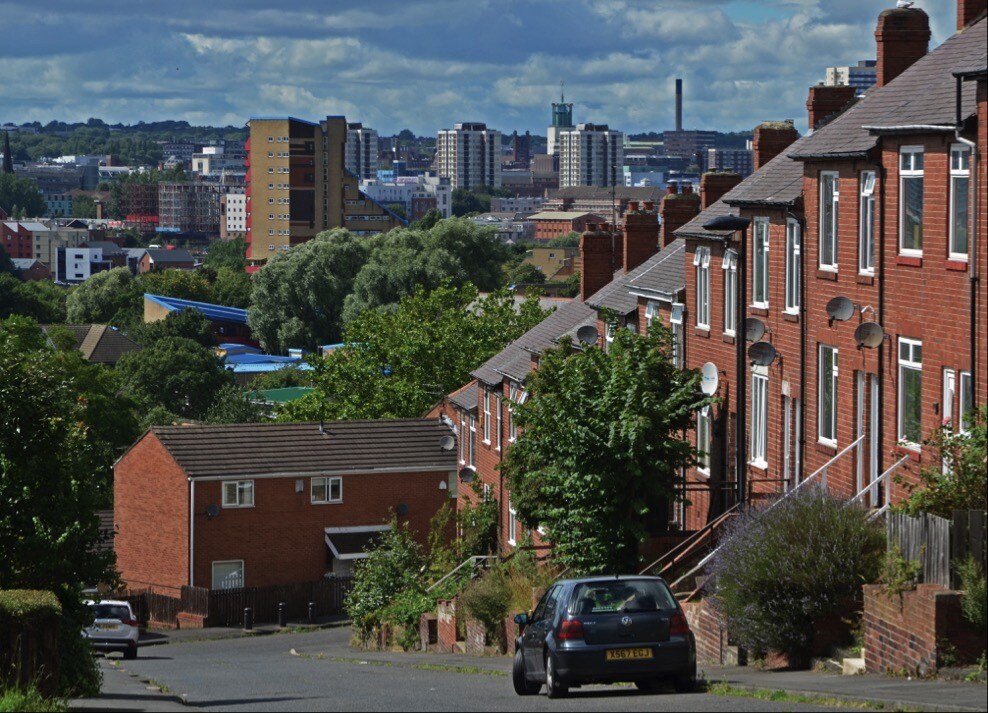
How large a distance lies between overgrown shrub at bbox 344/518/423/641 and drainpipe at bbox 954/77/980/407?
2285 cm

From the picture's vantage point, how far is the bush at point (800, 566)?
2130cm

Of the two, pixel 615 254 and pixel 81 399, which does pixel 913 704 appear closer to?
pixel 615 254

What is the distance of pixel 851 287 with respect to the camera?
2658 cm

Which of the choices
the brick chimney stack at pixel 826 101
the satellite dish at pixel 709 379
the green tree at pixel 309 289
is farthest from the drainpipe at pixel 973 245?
the green tree at pixel 309 289

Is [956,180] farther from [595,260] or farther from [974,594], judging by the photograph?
[595,260]

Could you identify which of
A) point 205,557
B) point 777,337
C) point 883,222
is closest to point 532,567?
point 777,337

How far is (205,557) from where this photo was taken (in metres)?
53.9

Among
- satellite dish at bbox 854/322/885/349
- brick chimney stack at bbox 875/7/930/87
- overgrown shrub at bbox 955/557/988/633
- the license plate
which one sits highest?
brick chimney stack at bbox 875/7/930/87

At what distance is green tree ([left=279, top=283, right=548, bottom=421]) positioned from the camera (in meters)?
65.3

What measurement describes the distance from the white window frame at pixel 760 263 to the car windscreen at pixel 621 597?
1157cm

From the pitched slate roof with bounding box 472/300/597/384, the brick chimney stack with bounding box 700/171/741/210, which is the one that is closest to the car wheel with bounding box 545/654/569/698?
the brick chimney stack with bounding box 700/171/741/210

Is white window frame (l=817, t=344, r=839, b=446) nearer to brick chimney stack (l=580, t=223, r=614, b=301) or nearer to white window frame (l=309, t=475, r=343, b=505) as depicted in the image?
brick chimney stack (l=580, t=223, r=614, b=301)

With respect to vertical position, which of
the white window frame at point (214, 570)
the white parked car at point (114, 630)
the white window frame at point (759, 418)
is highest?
the white window frame at point (759, 418)

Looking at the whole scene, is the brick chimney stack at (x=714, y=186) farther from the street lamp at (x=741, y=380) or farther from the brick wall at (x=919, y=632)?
the brick wall at (x=919, y=632)
